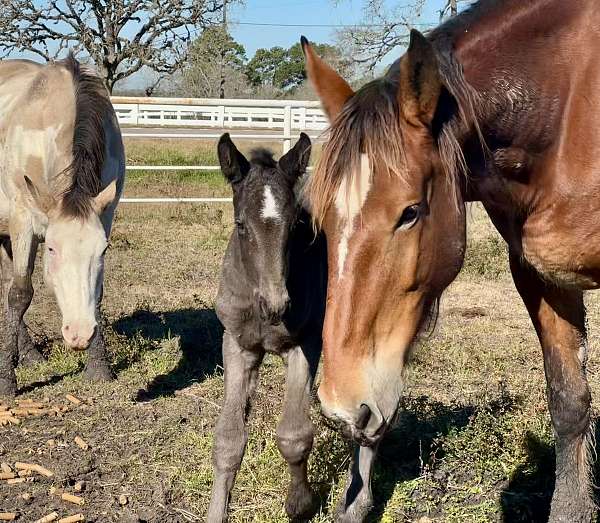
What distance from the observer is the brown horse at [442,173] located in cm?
202

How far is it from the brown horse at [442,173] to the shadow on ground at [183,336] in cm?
326

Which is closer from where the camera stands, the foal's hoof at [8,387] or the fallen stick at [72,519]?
the fallen stick at [72,519]

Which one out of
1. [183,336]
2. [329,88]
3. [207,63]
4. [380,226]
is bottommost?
[183,336]

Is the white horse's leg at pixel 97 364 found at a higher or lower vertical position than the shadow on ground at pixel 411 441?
higher

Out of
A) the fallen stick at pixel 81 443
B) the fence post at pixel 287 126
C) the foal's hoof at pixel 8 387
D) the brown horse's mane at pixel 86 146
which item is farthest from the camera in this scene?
the fence post at pixel 287 126

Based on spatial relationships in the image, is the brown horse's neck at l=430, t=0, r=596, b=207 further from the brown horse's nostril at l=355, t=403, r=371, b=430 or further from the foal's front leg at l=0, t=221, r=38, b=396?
the foal's front leg at l=0, t=221, r=38, b=396

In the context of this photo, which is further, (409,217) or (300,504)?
(300,504)

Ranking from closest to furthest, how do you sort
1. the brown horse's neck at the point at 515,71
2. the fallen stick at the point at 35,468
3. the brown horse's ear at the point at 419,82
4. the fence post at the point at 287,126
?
the brown horse's ear at the point at 419,82, the brown horse's neck at the point at 515,71, the fallen stick at the point at 35,468, the fence post at the point at 287,126

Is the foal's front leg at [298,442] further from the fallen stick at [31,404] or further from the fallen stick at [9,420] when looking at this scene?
the fallen stick at [31,404]

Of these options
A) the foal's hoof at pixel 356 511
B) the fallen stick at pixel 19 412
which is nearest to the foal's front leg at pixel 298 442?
the foal's hoof at pixel 356 511

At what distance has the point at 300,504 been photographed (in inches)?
129

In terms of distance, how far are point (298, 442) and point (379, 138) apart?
1.80 m

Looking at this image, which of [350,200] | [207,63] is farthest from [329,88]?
[207,63]

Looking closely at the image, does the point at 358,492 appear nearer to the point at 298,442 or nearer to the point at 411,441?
the point at 298,442
